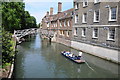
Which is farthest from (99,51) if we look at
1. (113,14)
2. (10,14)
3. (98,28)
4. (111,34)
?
(10,14)

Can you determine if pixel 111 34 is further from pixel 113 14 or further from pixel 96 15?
pixel 96 15

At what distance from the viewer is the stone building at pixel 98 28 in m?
14.3

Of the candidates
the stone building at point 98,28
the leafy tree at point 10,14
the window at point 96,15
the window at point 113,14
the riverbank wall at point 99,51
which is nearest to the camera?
the riverbank wall at point 99,51

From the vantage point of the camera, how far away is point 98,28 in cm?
1684

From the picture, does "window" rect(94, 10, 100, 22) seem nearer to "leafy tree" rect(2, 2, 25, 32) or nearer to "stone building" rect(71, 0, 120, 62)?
"stone building" rect(71, 0, 120, 62)

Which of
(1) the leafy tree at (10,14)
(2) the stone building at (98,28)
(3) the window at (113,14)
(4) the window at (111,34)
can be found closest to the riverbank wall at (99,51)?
(2) the stone building at (98,28)

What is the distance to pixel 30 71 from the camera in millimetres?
12242

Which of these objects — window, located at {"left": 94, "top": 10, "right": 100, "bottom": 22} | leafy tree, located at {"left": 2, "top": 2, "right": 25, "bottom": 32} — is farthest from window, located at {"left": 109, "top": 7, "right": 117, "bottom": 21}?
leafy tree, located at {"left": 2, "top": 2, "right": 25, "bottom": 32}

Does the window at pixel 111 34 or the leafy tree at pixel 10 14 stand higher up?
A: the leafy tree at pixel 10 14

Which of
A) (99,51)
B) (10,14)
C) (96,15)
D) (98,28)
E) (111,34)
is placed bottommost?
(99,51)

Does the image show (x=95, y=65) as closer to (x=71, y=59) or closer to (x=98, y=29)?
(x=71, y=59)

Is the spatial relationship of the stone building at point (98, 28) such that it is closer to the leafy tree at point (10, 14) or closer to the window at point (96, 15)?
the window at point (96, 15)

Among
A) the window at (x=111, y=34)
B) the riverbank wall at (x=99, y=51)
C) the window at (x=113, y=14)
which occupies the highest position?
the window at (x=113, y=14)

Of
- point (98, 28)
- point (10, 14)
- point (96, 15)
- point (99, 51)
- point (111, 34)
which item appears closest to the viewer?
point (111, 34)
